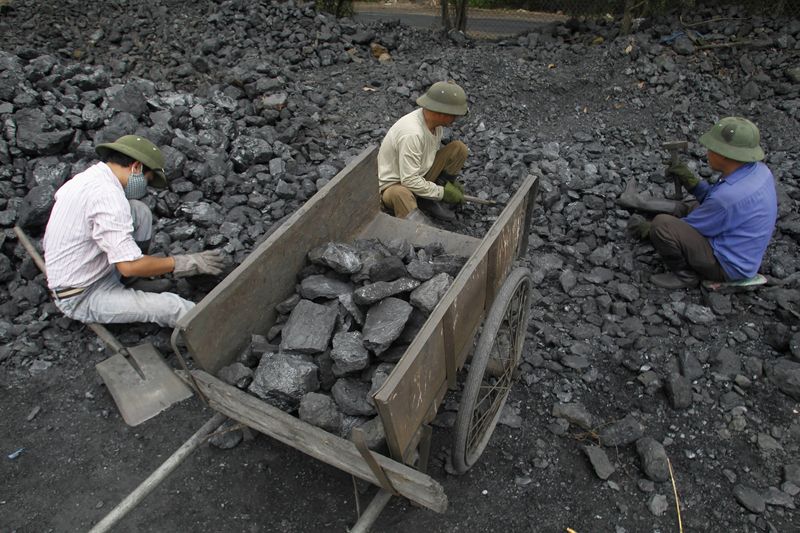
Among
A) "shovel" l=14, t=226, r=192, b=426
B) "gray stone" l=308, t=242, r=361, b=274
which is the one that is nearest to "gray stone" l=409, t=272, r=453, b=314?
"gray stone" l=308, t=242, r=361, b=274

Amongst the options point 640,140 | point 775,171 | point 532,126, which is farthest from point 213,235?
point 775,171

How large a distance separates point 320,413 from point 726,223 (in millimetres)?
3432

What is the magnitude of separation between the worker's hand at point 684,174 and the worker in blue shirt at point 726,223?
43 centimetres

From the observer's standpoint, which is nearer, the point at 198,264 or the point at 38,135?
the point at 198,264

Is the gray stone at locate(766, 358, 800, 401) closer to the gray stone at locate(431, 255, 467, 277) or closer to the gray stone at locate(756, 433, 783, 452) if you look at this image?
the gray stone at locate(756, 433, 783, 452)

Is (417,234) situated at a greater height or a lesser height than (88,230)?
lesser

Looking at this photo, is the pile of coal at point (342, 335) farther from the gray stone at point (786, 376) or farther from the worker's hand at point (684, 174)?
the worker's hand at point (684, 174)

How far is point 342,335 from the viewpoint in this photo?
2705mm

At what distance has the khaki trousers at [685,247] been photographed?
13.5 ft

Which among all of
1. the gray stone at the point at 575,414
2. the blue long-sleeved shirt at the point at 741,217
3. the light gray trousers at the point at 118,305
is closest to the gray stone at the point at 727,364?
the blue long-sleeved shirt at the point at 741,217

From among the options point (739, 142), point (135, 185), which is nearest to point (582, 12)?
point (739, 142)

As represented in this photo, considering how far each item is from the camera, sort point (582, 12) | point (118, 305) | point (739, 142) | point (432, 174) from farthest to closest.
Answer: point (582, 12) < point (432, 174) < point (739, 142) < point (118, 305)

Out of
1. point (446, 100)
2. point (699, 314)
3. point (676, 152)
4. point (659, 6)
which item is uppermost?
point (659, 6)

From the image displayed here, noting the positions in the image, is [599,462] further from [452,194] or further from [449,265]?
[452,194]
